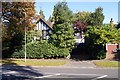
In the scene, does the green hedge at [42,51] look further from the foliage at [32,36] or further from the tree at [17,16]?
the tree at [17,16]

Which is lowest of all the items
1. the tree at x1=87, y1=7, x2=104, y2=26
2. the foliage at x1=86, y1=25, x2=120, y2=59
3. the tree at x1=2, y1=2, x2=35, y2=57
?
the foliage at x1=86, y1=25, x2=120, y2=59

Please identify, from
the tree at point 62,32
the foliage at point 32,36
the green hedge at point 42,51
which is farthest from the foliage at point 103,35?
the foliage at point 32,36

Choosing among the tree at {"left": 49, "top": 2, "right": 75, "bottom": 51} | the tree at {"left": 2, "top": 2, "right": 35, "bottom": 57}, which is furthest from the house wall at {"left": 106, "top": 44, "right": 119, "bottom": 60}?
the tree at {"left": 2, "top": 2, "right": 35, "bottom": 57}

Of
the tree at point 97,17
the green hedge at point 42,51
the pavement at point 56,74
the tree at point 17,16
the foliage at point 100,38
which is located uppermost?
the tree at point 97,17

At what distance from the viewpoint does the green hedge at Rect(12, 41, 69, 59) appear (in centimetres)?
3416

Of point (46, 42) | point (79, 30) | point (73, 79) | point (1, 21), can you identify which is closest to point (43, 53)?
point (46, 42)

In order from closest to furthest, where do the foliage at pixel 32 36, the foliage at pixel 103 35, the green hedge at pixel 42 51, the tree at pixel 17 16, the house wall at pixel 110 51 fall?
the tree at pixel 17 16, the foliage at pixel 103 35, the house wall at pixel 110 51, the green hedge at pixel 42 51, the foliage at pixel 32 36

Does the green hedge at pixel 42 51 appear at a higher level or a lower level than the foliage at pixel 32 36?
lower

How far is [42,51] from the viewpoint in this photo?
3422cm

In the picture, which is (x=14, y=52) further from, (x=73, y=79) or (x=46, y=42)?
(x=73, y=79)

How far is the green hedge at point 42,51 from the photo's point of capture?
34156 millimetres

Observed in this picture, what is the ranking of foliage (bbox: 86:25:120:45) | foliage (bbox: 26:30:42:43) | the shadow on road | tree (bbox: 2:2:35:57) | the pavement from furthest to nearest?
foliage (bbox: 26:30:42:43) < foliage (bbox: 86:25:120:45) < tree (bbox: 2:2:35:57) < the pavement < the shadow on road

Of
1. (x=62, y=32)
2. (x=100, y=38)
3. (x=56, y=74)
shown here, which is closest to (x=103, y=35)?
(x=100, y=38)

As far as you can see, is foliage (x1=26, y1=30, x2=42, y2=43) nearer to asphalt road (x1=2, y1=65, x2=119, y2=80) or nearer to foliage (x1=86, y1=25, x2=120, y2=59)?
foliage (x1=86, y1=25, x2=120, y2=59)
